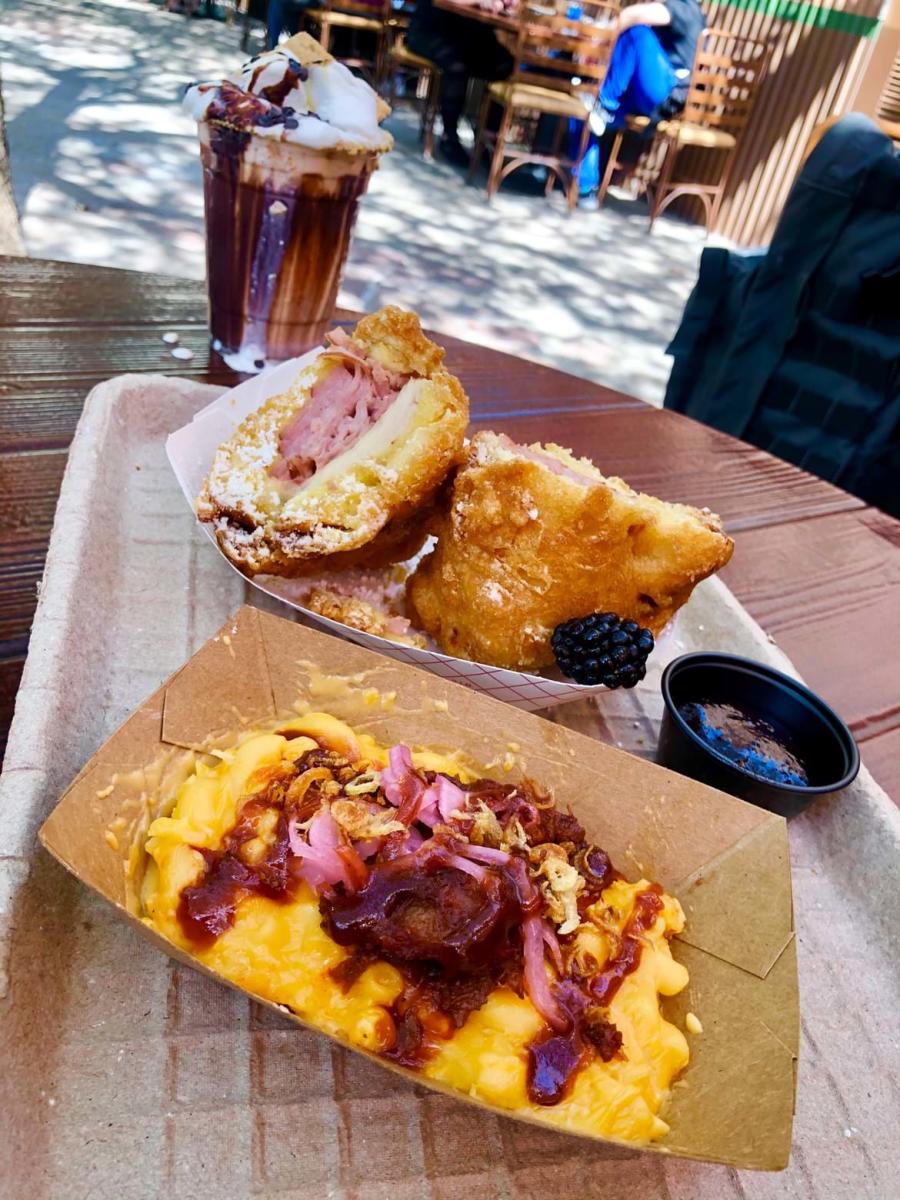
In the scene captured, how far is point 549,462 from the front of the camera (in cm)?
151

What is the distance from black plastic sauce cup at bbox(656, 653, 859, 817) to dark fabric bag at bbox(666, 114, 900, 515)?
195 cm

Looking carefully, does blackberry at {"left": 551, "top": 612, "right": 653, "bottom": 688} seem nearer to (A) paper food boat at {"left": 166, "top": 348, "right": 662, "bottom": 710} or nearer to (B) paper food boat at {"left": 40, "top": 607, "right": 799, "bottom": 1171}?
(A) paper food boat at {"left": 166, "top": 348, "right": 662, "bottom": 710}

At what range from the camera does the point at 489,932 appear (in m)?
0.87

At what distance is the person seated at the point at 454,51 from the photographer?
791 centimetres

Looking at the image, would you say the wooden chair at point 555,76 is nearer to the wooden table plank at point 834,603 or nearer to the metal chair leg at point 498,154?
the metal chair leg at point 498,154

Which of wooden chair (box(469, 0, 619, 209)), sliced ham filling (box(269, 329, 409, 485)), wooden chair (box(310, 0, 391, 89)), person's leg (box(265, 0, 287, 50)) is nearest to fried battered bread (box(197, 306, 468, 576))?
sliced ham filling (box(269, 329, 409, 485))

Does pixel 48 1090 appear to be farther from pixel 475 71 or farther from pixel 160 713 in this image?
pixel 475 71

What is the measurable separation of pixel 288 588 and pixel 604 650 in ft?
1.72

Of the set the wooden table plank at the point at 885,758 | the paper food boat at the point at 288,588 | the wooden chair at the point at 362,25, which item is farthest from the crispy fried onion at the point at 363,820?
the wooden chair at the point at 362,25

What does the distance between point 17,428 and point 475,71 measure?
7.88 metres

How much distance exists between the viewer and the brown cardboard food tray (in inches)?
31.0

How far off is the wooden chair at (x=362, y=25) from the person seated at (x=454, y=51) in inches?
30.1

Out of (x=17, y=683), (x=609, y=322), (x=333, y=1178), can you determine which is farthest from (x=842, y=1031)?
(x=609, y=322)

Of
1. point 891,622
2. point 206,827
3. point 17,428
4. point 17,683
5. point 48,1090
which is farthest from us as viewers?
point 891,622
